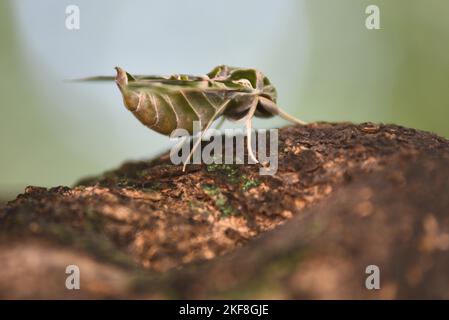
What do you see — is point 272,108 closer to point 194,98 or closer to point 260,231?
point 194,98

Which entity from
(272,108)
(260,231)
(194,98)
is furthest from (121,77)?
(260,231)

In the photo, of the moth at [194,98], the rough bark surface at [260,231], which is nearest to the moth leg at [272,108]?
the moth at [194,98]

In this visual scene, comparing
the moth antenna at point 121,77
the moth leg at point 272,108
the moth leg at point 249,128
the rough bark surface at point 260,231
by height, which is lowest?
the rough bark surface at point 260,231

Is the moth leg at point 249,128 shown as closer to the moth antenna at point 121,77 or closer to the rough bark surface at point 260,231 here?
the rough bark surface at point 260,231

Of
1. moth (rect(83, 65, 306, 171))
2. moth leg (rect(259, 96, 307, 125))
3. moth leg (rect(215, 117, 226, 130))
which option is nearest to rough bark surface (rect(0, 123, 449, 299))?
moth (rect(83, 65, 306, 171))

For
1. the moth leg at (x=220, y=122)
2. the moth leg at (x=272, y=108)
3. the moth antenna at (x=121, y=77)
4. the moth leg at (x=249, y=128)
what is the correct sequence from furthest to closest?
the moth leg at (x=220, y=122), the moth leg at (x=272, y=108), the moth antenna at (x=121, y=77), the moth leg at (x=249, y=128)

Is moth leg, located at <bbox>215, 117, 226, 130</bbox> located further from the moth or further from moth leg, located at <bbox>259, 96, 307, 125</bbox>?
moth leg, located at <bbox>259, 96, 307, 125</bbox>
